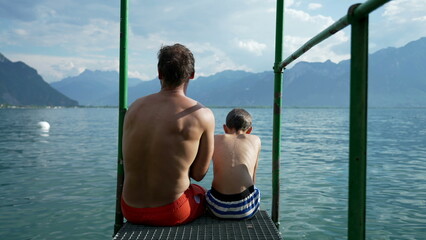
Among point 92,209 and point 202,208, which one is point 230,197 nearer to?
point 202,208

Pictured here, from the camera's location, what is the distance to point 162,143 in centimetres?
263

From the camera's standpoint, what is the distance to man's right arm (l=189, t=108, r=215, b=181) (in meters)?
2.75

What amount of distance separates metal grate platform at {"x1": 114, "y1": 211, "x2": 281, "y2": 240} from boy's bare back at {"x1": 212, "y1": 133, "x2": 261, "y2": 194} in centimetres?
34

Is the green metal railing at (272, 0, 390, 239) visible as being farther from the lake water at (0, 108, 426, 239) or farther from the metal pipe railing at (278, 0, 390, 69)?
the lake water at (0, 108, 426, 239)

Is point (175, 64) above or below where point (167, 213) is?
above

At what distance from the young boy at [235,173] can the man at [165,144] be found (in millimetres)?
438

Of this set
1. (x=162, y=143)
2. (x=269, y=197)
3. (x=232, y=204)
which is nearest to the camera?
(x=162, y=143)

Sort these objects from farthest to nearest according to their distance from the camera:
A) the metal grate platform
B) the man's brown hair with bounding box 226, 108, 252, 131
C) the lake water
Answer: the lake water < the man's brown hair with bounding box 226, 108, 252, 131 < the metal grate platform

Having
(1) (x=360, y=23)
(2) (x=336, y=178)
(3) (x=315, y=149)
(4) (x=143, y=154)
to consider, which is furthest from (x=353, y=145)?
(3) (x=315, y=149)

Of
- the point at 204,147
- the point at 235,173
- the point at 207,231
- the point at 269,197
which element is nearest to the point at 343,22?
the point at 204,147

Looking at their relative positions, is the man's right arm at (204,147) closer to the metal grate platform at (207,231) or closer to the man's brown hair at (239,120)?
the metal grate platform at (207,231)

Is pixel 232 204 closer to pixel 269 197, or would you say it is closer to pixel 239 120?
pixel 239 120

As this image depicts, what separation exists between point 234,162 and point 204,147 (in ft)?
1.99

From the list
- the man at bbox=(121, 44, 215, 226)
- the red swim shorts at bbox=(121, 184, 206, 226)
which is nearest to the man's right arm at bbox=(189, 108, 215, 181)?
the man at bbox=(121, 44, 215, 226)
